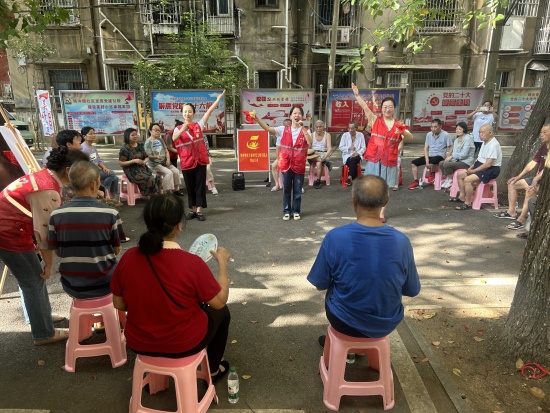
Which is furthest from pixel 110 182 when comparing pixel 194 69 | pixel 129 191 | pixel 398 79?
pixel 398 79

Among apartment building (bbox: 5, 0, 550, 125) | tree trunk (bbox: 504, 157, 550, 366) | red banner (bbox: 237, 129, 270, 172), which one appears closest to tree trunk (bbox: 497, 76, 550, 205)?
red banner (bbox: 237, 129, 270, 172)

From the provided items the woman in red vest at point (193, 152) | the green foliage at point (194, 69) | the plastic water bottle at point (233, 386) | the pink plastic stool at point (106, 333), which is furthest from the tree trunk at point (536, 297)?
the green foliage at point (194, 69)

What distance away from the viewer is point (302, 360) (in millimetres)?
3086

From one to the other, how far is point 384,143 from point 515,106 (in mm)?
7445

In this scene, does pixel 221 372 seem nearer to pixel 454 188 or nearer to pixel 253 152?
pixel 454 188

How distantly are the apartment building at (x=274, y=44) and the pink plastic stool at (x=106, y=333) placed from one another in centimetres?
1341

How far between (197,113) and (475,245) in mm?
7255

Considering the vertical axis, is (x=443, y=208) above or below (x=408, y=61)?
below

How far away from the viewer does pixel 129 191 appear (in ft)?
24.2

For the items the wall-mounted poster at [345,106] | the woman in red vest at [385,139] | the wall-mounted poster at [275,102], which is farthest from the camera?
the wall-mounted poster at [345,106]

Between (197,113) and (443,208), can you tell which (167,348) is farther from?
(197,113)

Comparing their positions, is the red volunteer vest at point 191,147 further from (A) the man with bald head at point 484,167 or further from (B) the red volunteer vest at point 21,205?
(A) the man with bald head at point 484,167

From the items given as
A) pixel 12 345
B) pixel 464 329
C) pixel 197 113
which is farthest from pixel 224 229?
pixel 197 113

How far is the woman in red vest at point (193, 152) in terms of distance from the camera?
6.17 meters
